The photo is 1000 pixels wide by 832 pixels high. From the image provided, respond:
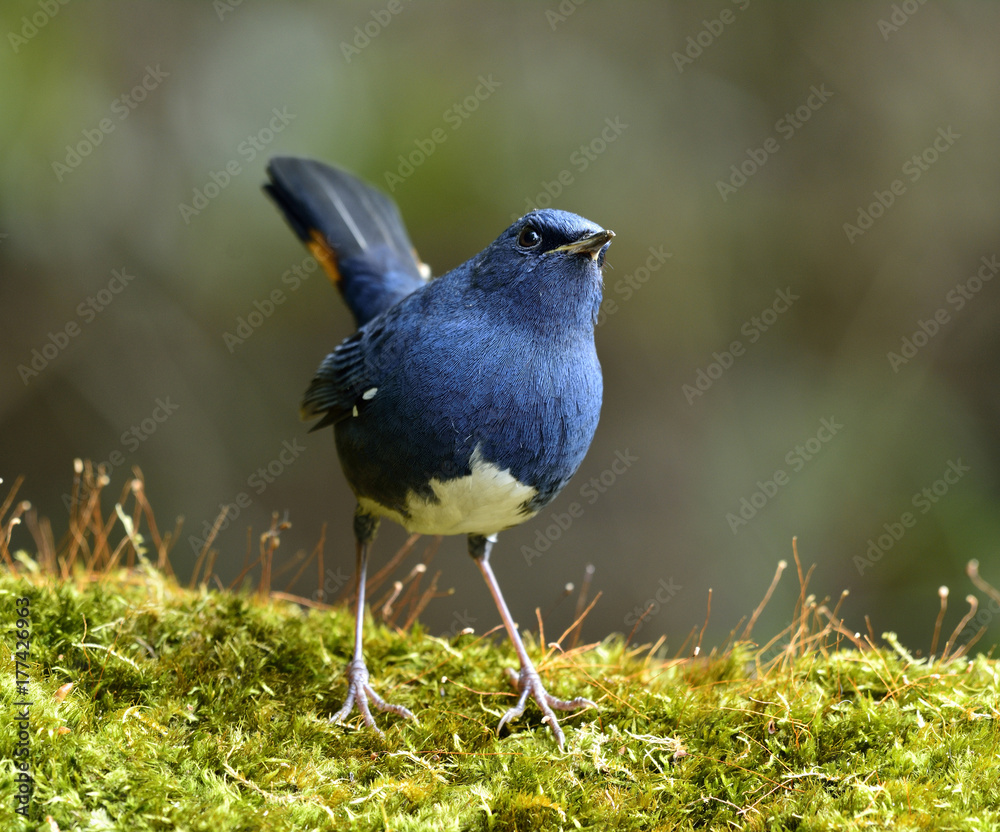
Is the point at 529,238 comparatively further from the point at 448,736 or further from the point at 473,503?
the point at 448,736

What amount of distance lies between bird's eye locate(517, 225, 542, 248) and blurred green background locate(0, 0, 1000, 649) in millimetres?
2835

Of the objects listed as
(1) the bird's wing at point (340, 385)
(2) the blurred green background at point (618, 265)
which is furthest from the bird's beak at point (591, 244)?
(2) the blurred green background at point (618, 265)

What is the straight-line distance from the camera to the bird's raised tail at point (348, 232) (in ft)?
13.5

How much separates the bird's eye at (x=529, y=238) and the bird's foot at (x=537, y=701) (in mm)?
1473

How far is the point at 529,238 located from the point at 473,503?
3.03ft

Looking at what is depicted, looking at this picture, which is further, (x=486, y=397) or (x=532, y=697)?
(x=532, y=697)

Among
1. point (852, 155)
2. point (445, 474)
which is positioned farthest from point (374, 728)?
point (852, 155)

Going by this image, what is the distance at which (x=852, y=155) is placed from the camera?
6762 millimetres

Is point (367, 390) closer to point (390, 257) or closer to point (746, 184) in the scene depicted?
point (390, 257)

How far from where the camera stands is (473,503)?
112 inches

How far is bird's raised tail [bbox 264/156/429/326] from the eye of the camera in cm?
413

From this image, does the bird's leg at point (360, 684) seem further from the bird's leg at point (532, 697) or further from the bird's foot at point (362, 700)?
the bird's leg at point (532, 697)

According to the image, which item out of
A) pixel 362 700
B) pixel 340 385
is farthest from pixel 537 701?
pixel 340 385

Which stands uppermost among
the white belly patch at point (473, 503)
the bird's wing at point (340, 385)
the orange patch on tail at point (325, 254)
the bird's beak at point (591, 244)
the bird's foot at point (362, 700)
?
the bird's beak at point (591, 244)
